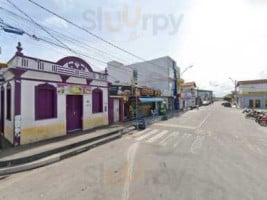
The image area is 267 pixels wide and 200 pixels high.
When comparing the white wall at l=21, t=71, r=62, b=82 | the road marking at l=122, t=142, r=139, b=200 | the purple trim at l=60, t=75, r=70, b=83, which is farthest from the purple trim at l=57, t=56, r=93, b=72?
the road marking at l=122, t=142, r=139, b=200

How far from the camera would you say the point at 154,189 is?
5301 millimetres

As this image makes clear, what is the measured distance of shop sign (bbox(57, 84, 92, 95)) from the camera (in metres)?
12.0

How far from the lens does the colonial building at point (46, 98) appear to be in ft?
32.3

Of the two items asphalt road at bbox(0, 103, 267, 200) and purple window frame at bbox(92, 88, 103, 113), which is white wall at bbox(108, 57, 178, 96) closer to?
purple window frame at bbox(92, 88, 103, 113)

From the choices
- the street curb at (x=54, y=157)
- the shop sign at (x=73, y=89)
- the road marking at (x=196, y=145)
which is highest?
the shop sign at (x=73, y=89)

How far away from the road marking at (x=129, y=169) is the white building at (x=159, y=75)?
24557mm

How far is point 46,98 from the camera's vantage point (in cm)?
1125

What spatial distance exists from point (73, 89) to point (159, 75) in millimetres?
26817

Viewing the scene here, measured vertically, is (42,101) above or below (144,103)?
above

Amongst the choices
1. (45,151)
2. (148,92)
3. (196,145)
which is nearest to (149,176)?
(45,151)

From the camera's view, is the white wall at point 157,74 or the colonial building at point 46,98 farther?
the white wall at point 157,74

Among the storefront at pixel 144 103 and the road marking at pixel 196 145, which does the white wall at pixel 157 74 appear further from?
the road marking at pixel 196 145

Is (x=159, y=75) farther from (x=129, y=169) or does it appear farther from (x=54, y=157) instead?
(x=129, y=169)

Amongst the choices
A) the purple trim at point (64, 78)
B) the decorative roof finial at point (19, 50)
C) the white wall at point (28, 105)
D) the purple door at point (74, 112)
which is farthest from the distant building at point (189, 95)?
the decorative roof finial at point (19, 50)
